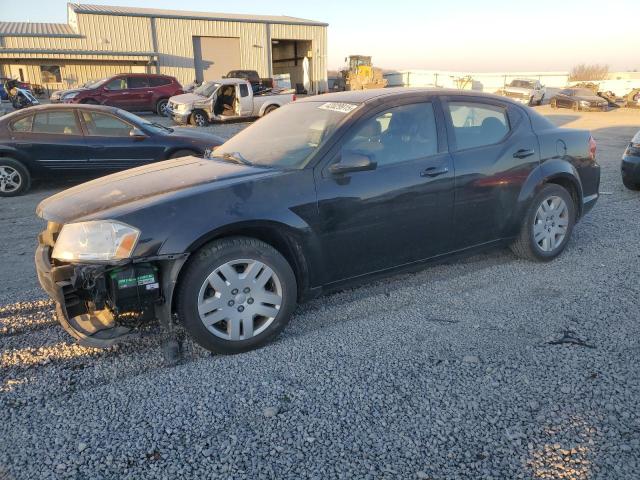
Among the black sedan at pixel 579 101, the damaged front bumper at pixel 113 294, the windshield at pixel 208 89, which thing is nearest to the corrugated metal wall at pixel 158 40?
the windshield at pixel 208 89

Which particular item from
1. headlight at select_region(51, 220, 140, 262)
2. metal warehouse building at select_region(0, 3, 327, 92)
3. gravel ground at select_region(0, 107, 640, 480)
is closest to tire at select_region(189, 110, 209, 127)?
gravel ground at select_region(0, 107, 640, 480)

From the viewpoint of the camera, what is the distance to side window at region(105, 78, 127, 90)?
68.1 feet

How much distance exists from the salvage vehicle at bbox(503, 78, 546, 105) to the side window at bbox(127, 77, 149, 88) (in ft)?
66.7

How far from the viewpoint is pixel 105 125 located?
8.27 m

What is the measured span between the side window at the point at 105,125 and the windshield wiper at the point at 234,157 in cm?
492

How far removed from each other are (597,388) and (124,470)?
2.46 m

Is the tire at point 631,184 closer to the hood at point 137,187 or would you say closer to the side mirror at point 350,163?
the side mirror at point 350,163

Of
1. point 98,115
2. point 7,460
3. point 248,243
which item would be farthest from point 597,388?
point 98,115

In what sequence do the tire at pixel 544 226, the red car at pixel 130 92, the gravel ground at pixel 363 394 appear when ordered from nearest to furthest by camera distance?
the gravel ground at pixel 363 394, the tire at pixel 544 226, the red car at pixel 130 92

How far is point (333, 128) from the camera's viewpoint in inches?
142

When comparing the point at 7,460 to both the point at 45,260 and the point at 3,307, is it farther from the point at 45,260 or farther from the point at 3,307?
the point at 3,307

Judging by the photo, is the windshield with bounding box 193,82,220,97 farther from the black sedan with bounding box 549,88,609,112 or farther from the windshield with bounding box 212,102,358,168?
the black sedan with bounding box 549,88,609,112

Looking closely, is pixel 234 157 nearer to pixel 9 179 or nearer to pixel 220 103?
pixel 9 179

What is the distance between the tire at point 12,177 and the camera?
7.84m
